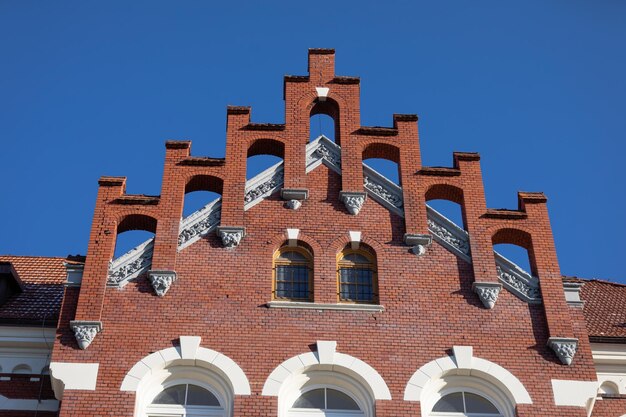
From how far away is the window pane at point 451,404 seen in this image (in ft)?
71.7

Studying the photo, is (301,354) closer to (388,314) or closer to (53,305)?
(388,314)

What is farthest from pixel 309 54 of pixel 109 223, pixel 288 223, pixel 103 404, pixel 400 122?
pixel 103 404

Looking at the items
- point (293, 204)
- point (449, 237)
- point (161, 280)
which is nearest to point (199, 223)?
point (161, 280)

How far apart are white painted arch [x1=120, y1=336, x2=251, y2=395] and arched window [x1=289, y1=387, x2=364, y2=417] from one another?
3.96 ft

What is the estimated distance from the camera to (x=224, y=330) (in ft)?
71.9

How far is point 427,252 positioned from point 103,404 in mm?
7705

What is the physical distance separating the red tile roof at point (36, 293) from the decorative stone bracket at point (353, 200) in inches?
241

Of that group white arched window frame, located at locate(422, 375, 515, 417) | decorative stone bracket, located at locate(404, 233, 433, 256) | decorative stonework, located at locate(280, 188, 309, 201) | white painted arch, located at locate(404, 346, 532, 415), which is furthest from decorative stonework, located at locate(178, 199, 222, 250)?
white arched window frame, located at locate(422, 375, 515, 417)

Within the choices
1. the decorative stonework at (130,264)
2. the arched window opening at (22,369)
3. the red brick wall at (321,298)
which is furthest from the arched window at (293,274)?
the arched window opening at (22,369)

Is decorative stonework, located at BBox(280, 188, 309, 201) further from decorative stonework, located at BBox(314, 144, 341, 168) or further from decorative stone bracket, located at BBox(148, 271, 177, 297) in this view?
decorative stone bracket, located at BBox(148, 271, 177, 297)

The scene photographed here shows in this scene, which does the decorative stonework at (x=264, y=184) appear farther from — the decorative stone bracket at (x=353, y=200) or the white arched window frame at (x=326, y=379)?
the white arched window frame at (x=326, y=379)

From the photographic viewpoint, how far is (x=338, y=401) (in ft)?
71.5

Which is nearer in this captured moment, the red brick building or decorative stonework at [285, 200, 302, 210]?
the red brick building

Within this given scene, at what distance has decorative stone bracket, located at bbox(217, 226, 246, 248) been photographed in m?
23.3
